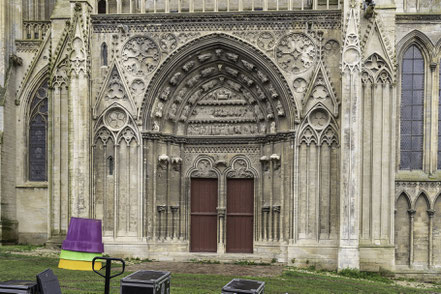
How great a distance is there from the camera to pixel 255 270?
14836 millimetres

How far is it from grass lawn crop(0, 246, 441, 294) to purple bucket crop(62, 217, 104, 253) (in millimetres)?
4603

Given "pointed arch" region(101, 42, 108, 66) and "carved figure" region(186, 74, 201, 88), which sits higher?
"pointed arch" region(101, 42, 108, 66)

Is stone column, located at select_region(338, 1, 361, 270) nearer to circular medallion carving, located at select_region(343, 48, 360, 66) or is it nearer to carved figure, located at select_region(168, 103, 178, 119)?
circular medallion carving, located at select_region(343, 48, 360, 66)

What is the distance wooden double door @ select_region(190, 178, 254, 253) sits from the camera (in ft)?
57.4

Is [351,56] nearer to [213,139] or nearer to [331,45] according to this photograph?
[331,45]

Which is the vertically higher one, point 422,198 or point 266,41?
point 266,41

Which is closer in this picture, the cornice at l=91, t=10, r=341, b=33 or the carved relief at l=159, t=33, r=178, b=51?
the cornice at l=91, t=10, r=341, b=33

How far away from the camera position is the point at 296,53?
16234 millimetres

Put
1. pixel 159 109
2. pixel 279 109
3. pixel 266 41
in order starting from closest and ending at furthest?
pixel 266 41
pixel 279 109
pixel 159 109

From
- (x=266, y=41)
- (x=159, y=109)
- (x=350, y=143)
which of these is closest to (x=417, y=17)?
(x=266, y=41)

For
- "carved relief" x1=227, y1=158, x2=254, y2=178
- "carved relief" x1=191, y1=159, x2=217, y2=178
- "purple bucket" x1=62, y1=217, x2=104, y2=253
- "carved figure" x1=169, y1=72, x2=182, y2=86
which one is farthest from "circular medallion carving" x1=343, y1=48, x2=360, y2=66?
"purple bucket" x1=62, y1=217, x2=104, y2=253

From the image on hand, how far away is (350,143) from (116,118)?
8365 millimetres

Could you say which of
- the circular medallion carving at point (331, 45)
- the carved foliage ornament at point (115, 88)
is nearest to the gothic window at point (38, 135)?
the carved foliage ornament at point (115, 88)

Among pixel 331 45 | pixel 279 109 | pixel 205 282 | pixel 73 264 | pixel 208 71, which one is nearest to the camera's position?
pixel 73 264
